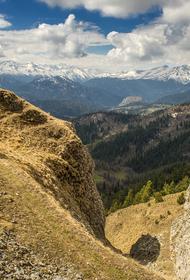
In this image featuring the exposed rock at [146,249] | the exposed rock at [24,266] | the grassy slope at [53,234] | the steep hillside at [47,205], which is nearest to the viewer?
the exposed rock at [24,266]

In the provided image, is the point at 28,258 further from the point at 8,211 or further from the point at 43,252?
the point at 8,211

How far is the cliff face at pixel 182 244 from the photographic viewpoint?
214 ft

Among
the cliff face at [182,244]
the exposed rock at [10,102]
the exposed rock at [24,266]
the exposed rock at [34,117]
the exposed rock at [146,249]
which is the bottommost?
the exposed rock at [146,249]

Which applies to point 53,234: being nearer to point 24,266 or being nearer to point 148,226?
point 24,266

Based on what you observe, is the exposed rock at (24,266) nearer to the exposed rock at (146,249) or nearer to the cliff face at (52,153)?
the cliff face at (52,153)

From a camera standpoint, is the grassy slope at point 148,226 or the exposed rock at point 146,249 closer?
the grassy slope at point 148,226

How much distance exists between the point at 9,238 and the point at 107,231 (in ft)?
242

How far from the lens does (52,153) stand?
71375 mm

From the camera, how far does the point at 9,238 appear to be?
40.2 metres

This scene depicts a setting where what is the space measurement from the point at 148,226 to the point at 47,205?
157 ft

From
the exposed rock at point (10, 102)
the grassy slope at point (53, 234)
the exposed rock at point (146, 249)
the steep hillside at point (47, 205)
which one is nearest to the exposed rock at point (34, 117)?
the steep hillside at point (47, 205)

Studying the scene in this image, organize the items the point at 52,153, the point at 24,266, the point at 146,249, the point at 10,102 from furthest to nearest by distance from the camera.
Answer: the point at 146,249 → the point at 10,102 → the point at 52,153 → the point at 24,266

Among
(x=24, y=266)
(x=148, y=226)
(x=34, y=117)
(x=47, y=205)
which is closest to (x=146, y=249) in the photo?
(x=148, y=226)

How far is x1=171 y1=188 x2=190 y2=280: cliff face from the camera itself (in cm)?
6519
